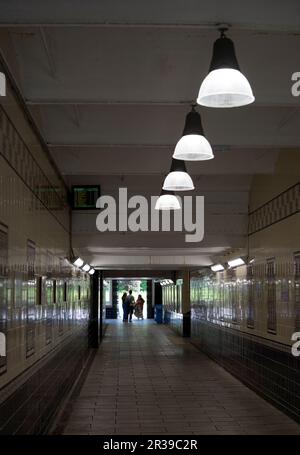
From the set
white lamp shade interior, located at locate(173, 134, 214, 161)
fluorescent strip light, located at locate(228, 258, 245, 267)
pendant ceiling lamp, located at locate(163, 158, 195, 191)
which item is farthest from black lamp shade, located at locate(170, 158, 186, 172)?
fluorescent strip light, located at locate(228, 258, 245, 267)

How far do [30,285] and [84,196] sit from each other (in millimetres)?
4762

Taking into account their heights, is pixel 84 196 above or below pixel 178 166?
above

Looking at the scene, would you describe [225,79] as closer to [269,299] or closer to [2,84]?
[2,84]

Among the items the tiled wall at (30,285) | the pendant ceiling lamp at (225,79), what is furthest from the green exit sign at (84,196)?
the pendant ceiling lamp at (225,79)

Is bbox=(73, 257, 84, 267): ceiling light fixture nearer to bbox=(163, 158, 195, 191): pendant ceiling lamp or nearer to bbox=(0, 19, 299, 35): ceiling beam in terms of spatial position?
bbox=(163, 158, 195, 191): pendant ceiling lamp

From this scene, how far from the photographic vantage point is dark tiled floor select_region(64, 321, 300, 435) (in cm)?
826

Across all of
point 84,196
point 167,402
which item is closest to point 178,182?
point 167,402

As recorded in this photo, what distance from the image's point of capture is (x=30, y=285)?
22.6 ft

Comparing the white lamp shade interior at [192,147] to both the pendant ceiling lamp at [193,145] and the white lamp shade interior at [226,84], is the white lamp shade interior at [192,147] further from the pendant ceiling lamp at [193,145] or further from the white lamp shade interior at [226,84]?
the white lamp shade interior at [226,84]

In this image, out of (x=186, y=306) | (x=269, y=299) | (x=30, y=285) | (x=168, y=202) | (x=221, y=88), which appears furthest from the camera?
(x=186, y=306)

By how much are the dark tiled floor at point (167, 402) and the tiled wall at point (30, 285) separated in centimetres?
64

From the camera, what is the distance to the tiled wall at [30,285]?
539cm

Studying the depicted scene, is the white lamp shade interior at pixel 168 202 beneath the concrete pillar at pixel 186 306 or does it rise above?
above

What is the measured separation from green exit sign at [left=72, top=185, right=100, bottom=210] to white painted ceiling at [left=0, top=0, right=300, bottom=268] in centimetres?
169
